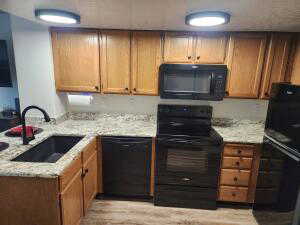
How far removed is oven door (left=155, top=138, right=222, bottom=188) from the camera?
2.18 meters

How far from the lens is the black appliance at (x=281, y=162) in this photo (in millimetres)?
1600

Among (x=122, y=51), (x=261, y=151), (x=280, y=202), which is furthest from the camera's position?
(x=122, y=51)

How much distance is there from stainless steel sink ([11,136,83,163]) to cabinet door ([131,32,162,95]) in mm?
1010

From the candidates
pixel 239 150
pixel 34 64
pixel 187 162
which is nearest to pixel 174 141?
pixel 187 162

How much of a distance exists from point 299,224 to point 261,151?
734 mm

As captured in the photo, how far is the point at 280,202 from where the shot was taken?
5.76ft

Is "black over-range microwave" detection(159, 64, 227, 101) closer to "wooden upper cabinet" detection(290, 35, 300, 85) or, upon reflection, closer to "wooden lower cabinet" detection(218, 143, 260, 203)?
"wooden lower cabinet" detection(218, 143, 260, 203)

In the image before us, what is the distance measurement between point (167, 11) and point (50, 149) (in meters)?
1.88

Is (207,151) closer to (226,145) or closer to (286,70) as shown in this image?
(226,145)

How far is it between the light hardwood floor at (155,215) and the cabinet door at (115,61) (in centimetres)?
145

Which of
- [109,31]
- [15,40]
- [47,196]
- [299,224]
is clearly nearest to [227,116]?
[299,224]

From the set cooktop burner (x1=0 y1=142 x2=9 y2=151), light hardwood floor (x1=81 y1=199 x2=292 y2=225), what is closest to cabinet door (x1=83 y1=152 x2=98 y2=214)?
light hardwood floor (x1=81 y1=199 x2=292 y2=225)

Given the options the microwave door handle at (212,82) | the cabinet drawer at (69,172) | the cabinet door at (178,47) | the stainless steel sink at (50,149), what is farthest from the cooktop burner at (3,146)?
the microwave door handle at (212,82)

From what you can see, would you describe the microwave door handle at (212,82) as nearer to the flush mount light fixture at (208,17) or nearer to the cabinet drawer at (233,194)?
the flush mount light fixture at (208,17)
